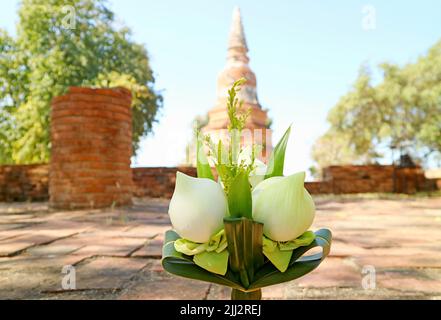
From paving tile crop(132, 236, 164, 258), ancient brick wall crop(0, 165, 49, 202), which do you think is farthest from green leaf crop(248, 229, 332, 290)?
ancient brick wall crop(0, 165, 49, 202)

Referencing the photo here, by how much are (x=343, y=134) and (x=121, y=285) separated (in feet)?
51.7

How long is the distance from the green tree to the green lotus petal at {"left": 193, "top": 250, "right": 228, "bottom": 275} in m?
9.97

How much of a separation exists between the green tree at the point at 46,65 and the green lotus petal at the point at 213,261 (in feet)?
32.7

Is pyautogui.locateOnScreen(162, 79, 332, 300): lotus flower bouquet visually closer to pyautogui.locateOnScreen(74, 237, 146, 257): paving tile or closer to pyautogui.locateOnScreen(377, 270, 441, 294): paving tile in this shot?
pyautogui.locateOnScreen(377, 270, 441, 294): paving tile

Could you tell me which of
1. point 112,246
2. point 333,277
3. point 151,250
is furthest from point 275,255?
point 112,246

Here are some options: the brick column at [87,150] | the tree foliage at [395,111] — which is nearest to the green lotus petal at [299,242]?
the brick column at [87,150]

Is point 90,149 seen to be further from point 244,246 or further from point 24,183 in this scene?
point 244,246

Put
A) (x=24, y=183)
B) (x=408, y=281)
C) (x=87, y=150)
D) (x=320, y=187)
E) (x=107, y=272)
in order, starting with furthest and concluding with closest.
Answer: (x=320, y=187) < (x=24, y=183) < (x=87, y=150) < (x=107, y=272) < (x=408, y=281)

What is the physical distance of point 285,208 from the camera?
1.93 feet

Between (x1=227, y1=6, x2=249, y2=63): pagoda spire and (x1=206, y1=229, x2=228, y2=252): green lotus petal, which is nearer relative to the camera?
(x1=206, y1=229, x2=228, y2=252): green lotus petal

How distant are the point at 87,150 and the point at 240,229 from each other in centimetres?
422

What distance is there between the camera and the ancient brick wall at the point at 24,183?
23.3 ft

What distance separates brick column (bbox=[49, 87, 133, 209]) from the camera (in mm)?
4441
